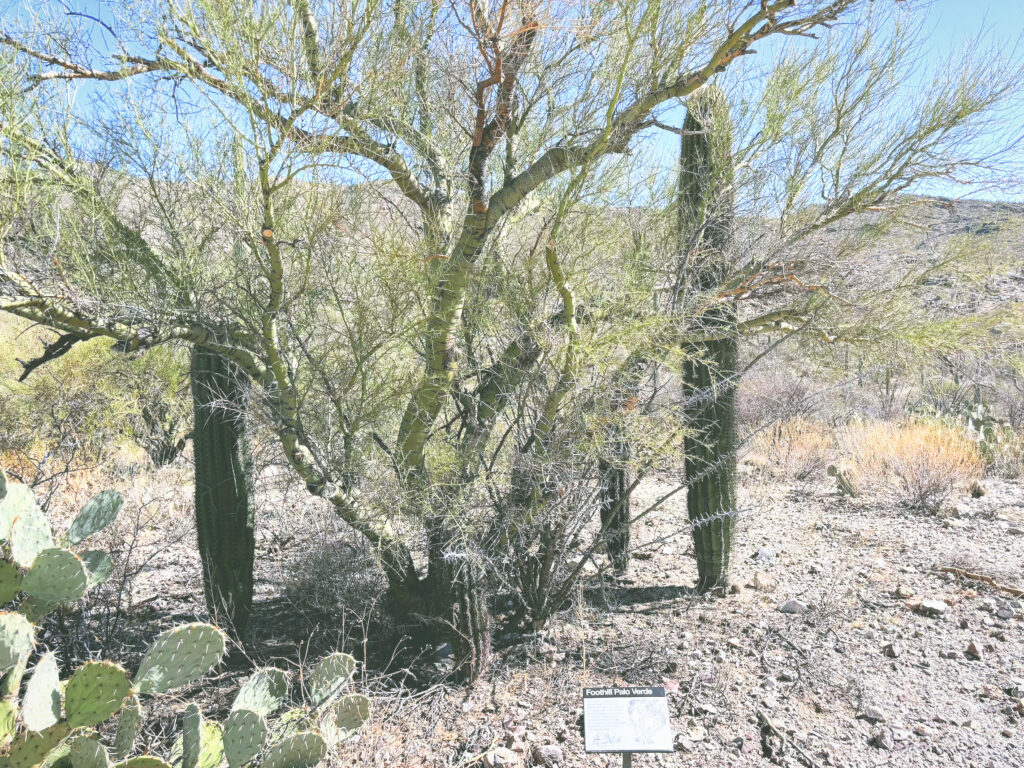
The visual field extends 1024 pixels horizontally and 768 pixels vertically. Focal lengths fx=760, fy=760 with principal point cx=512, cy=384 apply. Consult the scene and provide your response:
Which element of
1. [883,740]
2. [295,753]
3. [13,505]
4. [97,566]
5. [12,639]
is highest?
[13,505]

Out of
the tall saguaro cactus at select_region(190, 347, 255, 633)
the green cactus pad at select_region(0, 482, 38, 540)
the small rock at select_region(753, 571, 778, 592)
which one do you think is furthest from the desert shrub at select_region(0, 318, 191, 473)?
the small rock at select_region(753, 571, 778, 592)

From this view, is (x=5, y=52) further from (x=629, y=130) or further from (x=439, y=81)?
(x=629, y=130)

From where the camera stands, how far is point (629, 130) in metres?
3.98

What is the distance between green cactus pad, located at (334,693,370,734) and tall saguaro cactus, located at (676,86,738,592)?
264 centimetres

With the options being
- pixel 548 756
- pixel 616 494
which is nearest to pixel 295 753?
pixel 548 756

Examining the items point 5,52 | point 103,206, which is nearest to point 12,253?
point 103,206

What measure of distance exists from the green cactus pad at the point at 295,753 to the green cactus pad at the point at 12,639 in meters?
1.00

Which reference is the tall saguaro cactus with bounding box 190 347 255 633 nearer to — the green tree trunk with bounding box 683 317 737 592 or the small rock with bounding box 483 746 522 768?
the small rock with bounding box 483 746 522 768

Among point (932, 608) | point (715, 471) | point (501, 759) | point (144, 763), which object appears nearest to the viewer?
point (144, 763)

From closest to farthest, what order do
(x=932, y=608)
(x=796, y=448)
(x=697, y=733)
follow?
1. (x=697, y=733)
2. (x=932, y=608)
3. (x=796, y=448)

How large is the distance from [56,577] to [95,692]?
53cm

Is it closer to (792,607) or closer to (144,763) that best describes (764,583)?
(792,607)

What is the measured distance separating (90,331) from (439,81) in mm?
2312

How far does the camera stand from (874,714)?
12.7ft
